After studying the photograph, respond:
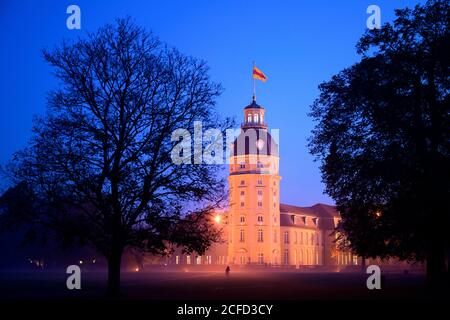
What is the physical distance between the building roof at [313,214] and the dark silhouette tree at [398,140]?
4236 inches

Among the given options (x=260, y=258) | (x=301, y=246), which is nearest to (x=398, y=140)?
(x=260, y=258)

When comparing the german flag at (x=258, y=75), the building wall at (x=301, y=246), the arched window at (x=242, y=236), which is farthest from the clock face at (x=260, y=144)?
the building wall at (x=301, y=246)

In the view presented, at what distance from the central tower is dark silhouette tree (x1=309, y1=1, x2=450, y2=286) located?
9298 cm

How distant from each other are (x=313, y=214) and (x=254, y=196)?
3233cm

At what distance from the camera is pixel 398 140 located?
4109 centimetres

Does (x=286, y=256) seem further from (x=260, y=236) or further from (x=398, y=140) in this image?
(x=398, y=140)

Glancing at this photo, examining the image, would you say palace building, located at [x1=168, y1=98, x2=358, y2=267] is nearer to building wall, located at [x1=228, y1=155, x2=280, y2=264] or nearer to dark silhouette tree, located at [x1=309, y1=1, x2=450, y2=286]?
building wall, located at [x1=228, y1=155, x2=280, y2=264]

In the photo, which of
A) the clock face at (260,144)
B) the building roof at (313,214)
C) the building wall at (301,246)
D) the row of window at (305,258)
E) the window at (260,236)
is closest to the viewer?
the window at (260,236)

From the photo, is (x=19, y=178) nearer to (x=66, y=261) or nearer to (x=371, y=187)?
(x=371, y=187)

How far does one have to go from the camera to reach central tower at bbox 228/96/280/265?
138 metres

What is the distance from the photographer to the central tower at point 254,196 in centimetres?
13762

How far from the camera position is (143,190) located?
121 feet

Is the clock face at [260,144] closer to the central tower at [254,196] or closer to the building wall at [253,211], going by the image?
the central tower at [254,196]
